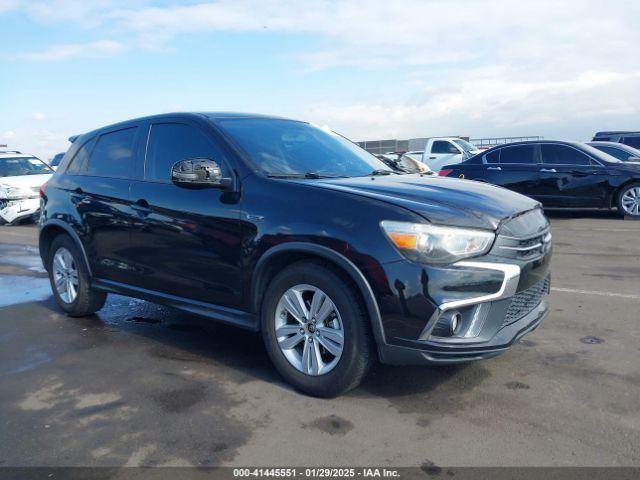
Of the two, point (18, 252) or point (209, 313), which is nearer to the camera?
point (209, 313)

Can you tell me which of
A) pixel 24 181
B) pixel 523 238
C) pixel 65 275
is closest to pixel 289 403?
pixel 523 238

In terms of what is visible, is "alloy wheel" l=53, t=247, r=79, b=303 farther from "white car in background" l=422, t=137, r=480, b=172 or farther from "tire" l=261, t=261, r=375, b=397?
"white car in background" l=422, t=137, r=480, b=172

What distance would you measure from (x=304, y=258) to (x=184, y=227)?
1.10m

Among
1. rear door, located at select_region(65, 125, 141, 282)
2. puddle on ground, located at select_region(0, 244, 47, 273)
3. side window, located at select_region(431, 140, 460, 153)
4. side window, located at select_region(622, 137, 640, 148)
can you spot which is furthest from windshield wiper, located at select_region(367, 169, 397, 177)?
side window, located at select_region(431, 140, 460, 153)

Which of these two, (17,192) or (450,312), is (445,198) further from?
(17,192)

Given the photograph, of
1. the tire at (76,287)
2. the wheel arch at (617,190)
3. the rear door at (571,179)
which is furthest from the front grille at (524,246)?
the wheel arch at (617,190)

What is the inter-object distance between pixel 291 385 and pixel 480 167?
1029cm

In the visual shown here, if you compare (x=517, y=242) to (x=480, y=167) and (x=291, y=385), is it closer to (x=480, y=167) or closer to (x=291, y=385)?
(x=291, y=385)

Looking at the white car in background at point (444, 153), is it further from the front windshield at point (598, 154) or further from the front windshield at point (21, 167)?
the front windshield at point (21, 167)

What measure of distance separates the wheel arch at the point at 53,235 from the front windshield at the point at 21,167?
380 inches

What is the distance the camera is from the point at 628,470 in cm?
297

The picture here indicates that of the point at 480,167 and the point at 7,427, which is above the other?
the point at 480,167

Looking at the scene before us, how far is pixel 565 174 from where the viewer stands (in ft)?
40.5

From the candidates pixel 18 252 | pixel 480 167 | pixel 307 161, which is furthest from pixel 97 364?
pixel 480 167
